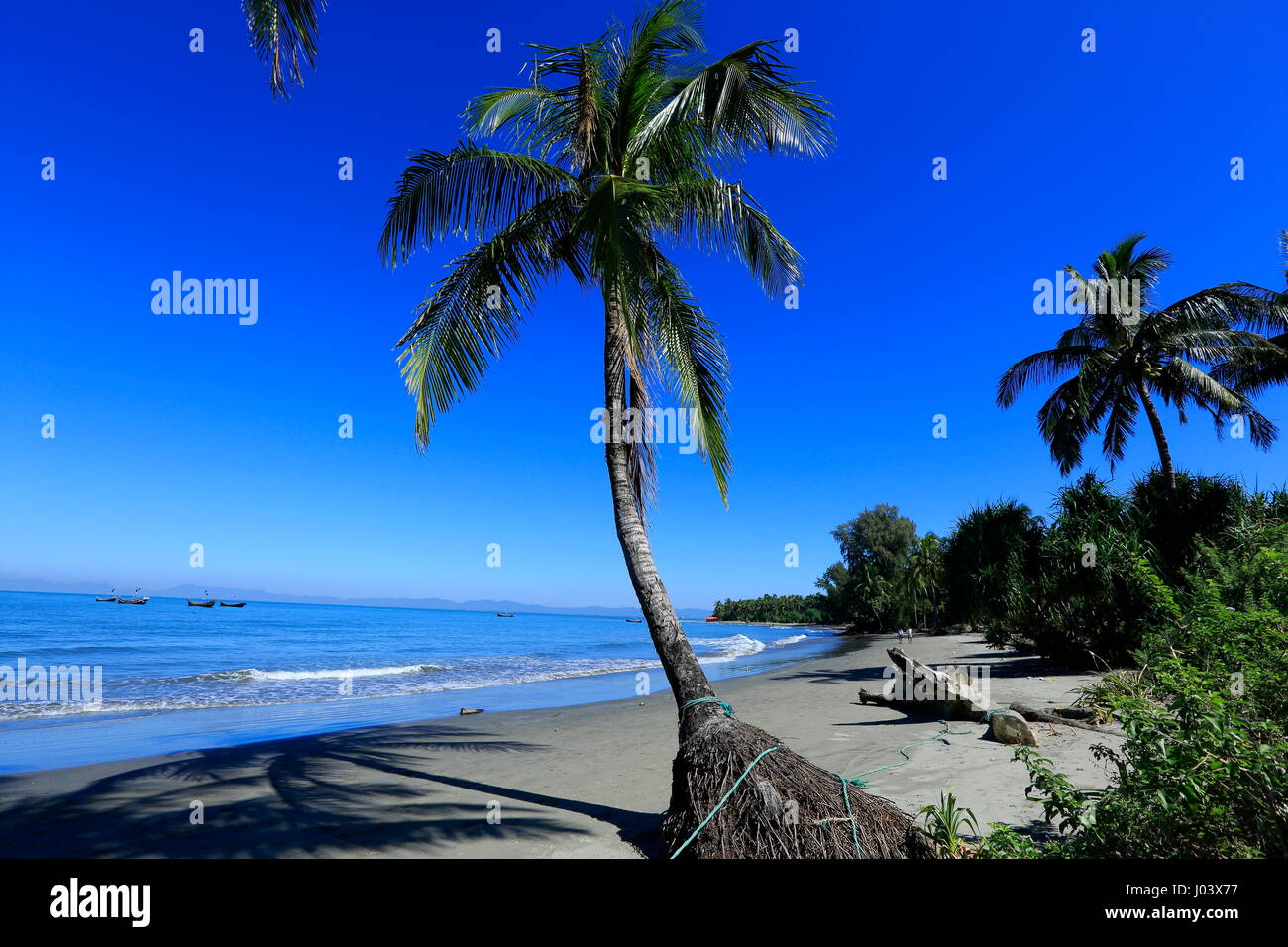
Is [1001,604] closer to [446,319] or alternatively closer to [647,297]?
[647,297]

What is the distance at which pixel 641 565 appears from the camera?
5.87m

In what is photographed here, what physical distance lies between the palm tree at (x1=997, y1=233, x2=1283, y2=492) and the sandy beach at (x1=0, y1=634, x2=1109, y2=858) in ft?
38.9

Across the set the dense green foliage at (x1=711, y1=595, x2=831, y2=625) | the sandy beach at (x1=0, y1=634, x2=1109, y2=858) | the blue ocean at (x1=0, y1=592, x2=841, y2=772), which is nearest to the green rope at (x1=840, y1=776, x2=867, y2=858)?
the sandy beach at (x1=0, y1=634, x2=1109, y2=858)

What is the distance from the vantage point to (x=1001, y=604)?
67.5ft

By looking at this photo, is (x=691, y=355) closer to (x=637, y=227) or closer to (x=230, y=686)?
(x=637, y=227)

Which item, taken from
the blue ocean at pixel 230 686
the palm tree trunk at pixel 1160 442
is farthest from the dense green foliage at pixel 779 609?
the palm tree trunk at pixel 1160 442

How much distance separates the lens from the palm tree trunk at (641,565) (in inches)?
213

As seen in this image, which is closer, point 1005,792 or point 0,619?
point 1005,792

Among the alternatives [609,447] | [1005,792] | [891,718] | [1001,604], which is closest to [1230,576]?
[1005,792]

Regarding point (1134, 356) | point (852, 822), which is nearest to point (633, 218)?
point (852, 822)

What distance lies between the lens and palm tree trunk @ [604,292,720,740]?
5.41 m

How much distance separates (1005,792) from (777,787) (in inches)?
131

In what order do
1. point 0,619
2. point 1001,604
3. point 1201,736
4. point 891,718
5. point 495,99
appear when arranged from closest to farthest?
1. point 1201,736
2. point 495,99
3. point 891,718
4. point 1001,604
5. point 0,619

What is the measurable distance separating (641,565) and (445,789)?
3.96 metres
